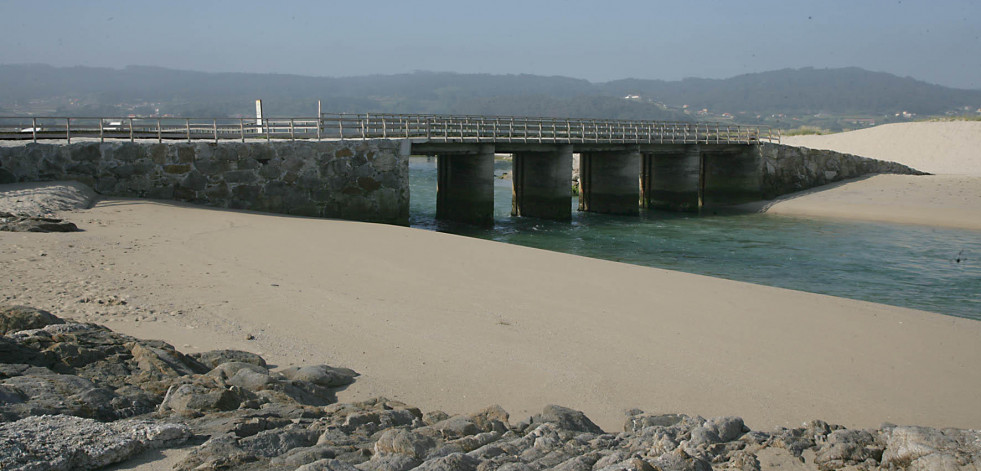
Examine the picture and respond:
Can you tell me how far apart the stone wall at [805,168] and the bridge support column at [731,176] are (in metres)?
0.49

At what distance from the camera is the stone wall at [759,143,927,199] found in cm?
4291

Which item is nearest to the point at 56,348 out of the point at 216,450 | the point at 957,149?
the point at 216,450

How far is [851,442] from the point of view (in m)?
5.84

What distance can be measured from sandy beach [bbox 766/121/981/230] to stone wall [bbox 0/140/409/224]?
76.4 ft

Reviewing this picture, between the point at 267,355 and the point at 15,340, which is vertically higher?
the point at 15,340

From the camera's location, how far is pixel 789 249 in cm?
2583

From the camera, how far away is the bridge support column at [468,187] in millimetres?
31828

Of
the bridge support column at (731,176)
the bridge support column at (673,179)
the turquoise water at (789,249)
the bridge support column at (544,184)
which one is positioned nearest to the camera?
the turquoise water at (789,249)

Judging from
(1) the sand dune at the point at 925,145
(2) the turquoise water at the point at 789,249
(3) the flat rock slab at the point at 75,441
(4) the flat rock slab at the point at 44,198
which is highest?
(1) the sand dune at the point at 925,145

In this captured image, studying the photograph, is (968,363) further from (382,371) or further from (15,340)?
(15,340)

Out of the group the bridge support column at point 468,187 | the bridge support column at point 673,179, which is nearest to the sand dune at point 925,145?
the bridge support column at point 673,179

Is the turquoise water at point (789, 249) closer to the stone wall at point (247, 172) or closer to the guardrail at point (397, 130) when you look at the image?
the guardrail at point (397, 130)

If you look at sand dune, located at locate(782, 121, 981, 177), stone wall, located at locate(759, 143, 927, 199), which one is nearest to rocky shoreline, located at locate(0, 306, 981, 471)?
stone wall, located at locate(759, 143, 927, 199)

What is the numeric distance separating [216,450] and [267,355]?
152 inches
